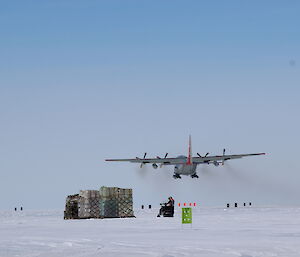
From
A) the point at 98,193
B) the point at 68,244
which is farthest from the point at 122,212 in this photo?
the point at 68,244

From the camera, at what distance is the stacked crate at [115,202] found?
56.8 meters

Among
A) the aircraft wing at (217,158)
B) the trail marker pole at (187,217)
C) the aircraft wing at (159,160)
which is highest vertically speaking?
the aircraft wing at (217,158)

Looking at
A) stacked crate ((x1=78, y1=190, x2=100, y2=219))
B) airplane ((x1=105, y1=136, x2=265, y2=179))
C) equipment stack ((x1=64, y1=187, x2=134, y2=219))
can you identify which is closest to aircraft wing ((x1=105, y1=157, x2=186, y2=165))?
airplane ((x1=105, y1=136, x2=265, y2=179))

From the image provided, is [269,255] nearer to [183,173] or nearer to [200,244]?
[200,244]

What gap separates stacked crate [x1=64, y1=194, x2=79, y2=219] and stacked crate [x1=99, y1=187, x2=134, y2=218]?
2202 millimetres

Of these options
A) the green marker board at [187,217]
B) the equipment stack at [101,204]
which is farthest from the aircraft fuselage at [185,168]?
the green marker board at [187,217]

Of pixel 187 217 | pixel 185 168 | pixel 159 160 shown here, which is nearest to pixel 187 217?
pixel 187 217

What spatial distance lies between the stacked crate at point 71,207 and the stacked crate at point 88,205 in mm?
504

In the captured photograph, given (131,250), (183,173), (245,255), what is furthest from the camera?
(183,173)

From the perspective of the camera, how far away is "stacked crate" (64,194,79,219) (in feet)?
183

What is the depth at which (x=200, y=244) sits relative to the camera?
20.2 m

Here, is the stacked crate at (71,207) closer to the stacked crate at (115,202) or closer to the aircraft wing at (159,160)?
the stacked crate at (115,202)

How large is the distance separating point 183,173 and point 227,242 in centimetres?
7208

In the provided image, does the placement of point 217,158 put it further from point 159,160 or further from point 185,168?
point 159,160
